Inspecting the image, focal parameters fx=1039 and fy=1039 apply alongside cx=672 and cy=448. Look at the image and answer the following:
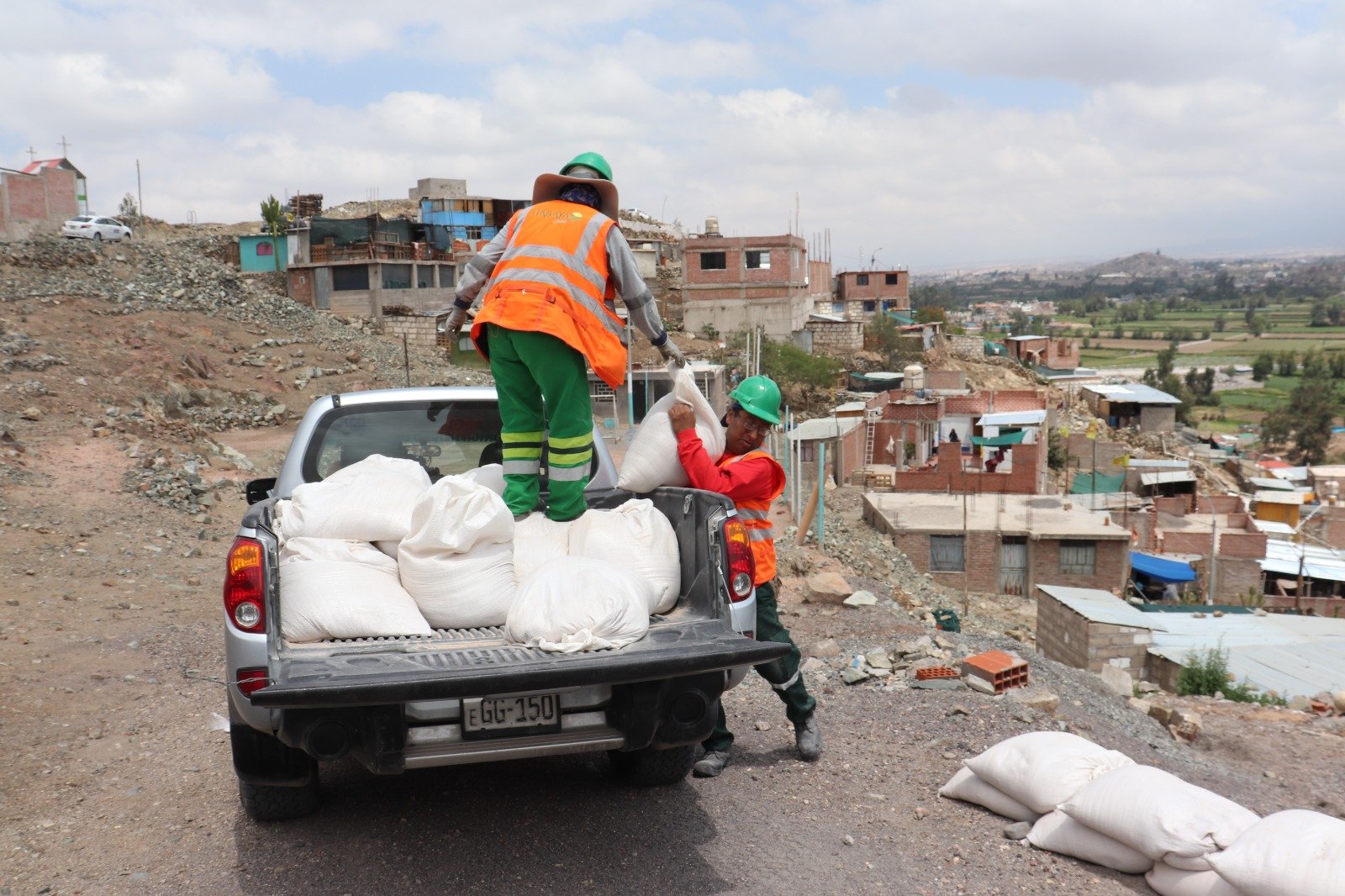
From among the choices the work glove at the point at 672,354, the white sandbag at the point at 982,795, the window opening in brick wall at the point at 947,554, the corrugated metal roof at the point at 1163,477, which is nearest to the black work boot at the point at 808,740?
the white sandbag at the point at 982,795

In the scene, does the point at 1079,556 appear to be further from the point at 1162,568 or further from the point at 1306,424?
the point at 1306,424

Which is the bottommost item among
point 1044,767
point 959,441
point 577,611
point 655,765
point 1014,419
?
point 959,441

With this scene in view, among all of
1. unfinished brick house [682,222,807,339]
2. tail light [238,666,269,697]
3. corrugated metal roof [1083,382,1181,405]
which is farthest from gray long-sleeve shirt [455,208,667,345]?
corrugated metal roof [1083,382,1181,405]

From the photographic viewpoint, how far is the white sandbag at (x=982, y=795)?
386cm

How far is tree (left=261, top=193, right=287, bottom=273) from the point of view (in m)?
39.4

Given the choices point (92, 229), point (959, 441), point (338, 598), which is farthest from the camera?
point (92, 229)

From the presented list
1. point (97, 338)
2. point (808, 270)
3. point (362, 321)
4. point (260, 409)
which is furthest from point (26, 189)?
point (808, 270)

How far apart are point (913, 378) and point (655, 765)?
4066 cm

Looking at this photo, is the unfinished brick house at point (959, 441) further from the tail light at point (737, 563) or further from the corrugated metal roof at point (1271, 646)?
the tail light at point (737, 563)

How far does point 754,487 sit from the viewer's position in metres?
4.27

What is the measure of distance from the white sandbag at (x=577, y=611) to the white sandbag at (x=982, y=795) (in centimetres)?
157

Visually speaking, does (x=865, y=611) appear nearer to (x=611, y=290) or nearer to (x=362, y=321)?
(x=611, y=290)

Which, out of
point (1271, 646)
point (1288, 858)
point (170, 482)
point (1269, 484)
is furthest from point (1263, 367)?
point (1288, 858)

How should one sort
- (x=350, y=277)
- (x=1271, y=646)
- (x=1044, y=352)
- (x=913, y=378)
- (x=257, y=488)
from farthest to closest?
(x=1044, y=352)
(x=913, y=378)
(x=350, y=277)
(x=1271, y=646)
(x=257, y=488)
